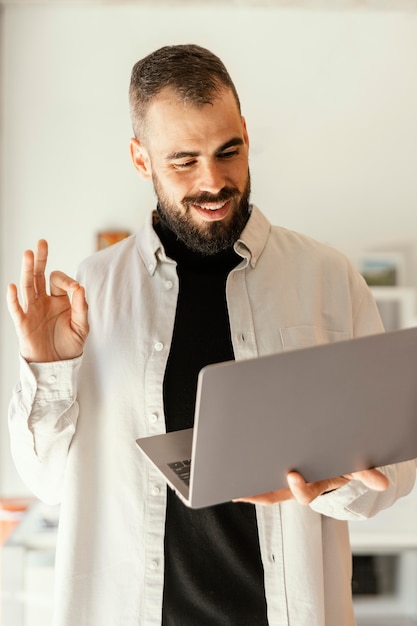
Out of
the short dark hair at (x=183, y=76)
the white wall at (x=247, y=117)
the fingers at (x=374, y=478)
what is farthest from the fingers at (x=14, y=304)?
the white wall at (x=247, y=117)

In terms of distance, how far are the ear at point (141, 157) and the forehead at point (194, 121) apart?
0.07 meters

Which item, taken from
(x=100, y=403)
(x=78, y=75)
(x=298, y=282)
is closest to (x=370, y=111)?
(x=78, y=75)

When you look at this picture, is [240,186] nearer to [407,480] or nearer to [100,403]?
[100,403]

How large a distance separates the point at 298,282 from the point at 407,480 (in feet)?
1.21

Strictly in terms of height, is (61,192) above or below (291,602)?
above

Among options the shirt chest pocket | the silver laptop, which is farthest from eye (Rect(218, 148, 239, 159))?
the silver laptop

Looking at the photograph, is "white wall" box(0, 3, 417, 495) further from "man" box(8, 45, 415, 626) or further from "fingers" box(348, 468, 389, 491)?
"fingers" box(348, 468, 389, 491)

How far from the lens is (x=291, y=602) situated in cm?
114

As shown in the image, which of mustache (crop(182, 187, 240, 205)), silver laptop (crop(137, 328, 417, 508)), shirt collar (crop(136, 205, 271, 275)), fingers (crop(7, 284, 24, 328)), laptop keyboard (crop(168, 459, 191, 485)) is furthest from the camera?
shirt collar (crop(136, 205, 271, 275))

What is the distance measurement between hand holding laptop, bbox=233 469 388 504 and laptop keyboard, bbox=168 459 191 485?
7 cm

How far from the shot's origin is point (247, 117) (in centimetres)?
300

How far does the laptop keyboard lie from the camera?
933mm

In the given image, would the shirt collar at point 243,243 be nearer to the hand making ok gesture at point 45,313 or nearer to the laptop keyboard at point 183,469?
the hand making ok gesture at point 45,313

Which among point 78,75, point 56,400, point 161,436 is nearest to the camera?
point 161,436
